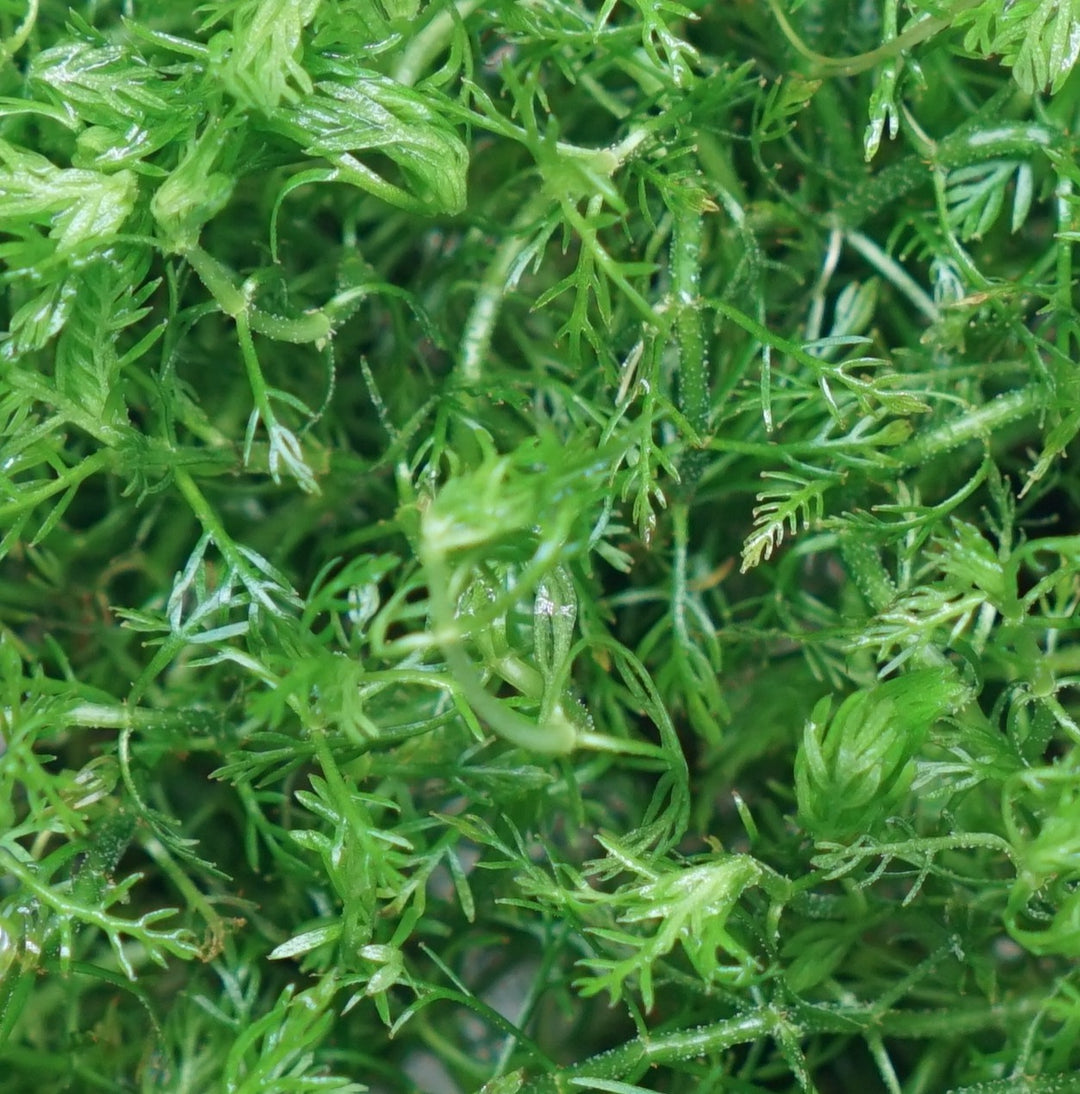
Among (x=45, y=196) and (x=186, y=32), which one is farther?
(x=186, y=32)

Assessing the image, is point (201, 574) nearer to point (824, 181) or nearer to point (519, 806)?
point (519, 806)

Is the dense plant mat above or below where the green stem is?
below

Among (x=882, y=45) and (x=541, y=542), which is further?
(x=882, y=45)

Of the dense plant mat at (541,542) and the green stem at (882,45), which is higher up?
the green stem at (882,45)

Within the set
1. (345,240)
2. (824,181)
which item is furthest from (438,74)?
(824,181)

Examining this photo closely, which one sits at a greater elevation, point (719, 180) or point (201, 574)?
point (719, 180)

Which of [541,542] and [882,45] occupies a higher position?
[882,45]

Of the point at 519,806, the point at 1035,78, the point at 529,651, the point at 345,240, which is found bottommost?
the point at 519,806
